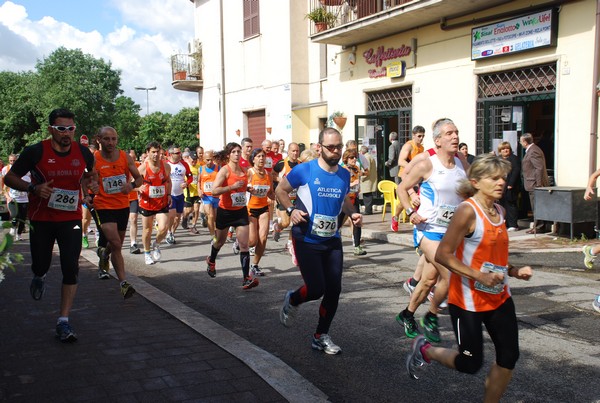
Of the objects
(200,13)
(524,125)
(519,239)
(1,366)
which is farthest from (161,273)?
Result: (200,13)

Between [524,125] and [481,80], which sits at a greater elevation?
[481,80]

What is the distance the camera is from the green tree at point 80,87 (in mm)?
49000

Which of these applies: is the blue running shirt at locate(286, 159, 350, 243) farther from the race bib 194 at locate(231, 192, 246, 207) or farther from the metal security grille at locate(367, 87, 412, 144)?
the metal security grille at locate(367, 87, 412, 144)

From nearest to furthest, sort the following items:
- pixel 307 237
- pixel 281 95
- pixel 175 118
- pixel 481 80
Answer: pixel 307 237, pixel 481 80, pixel 281 95, pixel 175 118

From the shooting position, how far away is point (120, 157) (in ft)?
24.9

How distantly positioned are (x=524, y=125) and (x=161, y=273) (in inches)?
346

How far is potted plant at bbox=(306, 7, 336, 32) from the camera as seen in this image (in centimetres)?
1905

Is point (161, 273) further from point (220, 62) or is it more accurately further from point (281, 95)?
point (220, 62)

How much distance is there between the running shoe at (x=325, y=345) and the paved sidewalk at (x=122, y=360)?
1.83 ft

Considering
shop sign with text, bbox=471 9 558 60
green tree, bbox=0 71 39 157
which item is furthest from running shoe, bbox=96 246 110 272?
green tree, bbox=0 71 39 157

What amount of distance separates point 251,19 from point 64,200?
2124cm

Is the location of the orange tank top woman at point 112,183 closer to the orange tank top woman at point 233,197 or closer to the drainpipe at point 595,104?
the orange tank top woman at point 233,197

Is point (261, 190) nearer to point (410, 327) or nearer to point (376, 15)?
point (410, 327)

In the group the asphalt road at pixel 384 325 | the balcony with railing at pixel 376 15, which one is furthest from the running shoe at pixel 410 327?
the balcony with railing at pixel 376 15
